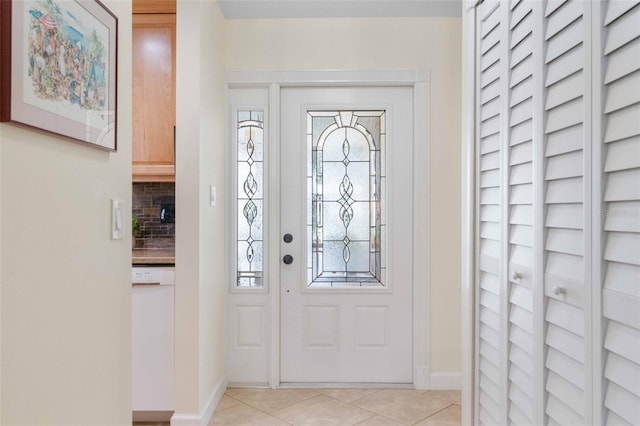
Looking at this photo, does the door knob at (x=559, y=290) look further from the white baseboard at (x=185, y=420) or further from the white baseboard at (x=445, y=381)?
the white baseboard at (x=185, y=420)

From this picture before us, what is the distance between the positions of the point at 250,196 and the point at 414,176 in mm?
1107

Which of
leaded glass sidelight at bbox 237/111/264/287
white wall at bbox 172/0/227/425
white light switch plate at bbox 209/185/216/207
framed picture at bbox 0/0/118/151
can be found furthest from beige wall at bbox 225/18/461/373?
framed picture at bbox 0/0/118/151

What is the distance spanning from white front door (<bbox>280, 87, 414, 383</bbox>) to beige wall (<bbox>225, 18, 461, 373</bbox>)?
0.17 m

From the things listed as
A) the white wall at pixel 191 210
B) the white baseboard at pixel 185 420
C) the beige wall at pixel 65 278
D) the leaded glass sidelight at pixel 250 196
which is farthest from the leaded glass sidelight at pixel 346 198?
the beige wall at pixel 65 278

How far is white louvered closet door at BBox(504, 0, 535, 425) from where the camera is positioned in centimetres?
139

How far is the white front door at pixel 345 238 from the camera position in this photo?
288 cm

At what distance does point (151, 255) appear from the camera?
249cm

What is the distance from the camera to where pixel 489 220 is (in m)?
1.70

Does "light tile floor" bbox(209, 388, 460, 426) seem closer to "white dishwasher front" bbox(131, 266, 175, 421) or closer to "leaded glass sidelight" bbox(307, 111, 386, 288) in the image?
"white dishwasher front" bbox(131, 266, 175, 421)

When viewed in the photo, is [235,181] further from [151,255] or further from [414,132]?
[414,132]

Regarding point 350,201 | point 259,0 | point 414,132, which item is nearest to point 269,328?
point 350,201

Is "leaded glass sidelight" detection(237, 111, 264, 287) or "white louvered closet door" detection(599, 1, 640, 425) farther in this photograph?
"leaded glass sidelight" detection(237, 111, 264, 287)

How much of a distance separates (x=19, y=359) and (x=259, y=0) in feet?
7.70

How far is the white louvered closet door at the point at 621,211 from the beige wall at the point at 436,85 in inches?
70.1
